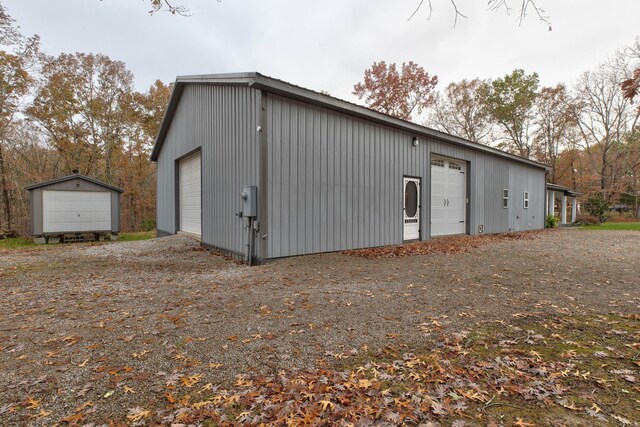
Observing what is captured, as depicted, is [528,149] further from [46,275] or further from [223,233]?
[46,275]

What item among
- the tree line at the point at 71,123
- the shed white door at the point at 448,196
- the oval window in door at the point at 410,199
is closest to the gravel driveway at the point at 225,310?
the oval window in door at the point at 410,199

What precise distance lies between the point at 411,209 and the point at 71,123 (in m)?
20.0

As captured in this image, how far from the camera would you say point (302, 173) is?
6.65 metres

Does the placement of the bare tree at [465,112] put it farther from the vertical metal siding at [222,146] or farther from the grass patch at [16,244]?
the grass patch at [16,244]

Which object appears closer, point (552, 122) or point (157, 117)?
point (157, 117)

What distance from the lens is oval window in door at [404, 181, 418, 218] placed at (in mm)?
9031

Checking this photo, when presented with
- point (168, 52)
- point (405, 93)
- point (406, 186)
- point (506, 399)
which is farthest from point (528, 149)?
point (506, 399)

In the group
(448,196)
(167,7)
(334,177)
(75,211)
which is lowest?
(75,211)

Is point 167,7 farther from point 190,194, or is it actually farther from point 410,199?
point 410,199

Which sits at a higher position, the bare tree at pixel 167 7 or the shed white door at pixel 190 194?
the bare tree at pixel 167 7

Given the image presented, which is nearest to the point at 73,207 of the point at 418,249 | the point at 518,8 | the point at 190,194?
the point at 190,194

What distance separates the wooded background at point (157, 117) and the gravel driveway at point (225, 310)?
13054 mm

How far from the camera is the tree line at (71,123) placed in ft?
46.1

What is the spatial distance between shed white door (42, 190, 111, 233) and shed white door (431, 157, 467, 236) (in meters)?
12.3
